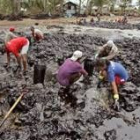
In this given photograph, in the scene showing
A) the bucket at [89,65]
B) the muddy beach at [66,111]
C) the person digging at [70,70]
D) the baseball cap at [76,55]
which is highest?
the baseball cap at [76,55]

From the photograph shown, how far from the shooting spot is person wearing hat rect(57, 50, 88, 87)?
9320 millimetres

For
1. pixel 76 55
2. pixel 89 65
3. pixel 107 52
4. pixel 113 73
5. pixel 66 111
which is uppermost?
pixel 76 55

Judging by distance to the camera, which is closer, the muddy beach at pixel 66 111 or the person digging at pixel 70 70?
the muddy beach at pixel 66 111

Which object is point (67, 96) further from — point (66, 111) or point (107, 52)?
point (107, 52)

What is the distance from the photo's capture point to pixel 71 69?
30.8 ft

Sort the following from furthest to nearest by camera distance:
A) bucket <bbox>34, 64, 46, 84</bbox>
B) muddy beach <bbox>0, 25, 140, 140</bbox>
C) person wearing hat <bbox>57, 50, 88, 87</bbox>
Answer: bucket <bbox>34, 64, 46, 84</bbox> → person wearing hat <bbox>57, 50, 88, 87</bbox> → muddy beach <bbox>0, 25, 140, 140</bbox>

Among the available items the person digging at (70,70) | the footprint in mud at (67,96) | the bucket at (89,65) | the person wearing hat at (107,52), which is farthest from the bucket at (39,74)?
the person wearing hat at (107,52)

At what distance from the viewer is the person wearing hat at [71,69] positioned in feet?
30.6

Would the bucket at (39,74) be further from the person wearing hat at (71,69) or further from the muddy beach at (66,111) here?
the person wearing hat at (71,69)

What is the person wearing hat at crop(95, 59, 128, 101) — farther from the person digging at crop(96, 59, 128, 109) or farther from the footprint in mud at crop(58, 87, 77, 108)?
the footprint in mud at crop(58, 87, 77, 108)

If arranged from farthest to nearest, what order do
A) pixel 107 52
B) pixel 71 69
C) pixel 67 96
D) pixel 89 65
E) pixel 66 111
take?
1. pixel 89 65
2. pixel 107 52
3. pixel 67 96
4. pixel 71 69
5. pixel 66 111

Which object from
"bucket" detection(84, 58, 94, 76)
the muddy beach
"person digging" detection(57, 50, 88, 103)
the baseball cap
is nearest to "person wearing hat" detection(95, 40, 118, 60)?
"bucket" detection(84, 58, 94, 76)

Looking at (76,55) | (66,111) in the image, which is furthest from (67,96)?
(76,55)

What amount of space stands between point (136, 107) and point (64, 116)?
2.18 meters
